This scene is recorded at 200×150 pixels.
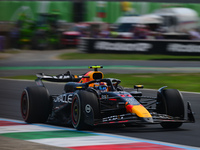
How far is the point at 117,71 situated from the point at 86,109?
12.9 metres

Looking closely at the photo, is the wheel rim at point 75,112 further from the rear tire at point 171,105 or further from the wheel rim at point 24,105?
the rear tire at point 171,105

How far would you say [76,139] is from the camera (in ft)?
22.4

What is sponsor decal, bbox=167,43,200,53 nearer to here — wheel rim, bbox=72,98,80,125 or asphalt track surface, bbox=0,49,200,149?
asphalt track surface, bbox=0,49,200,149

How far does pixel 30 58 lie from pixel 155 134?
2030 centimetres

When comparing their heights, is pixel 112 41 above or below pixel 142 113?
above

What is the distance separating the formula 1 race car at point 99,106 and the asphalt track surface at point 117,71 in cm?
24

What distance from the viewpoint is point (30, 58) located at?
89.0 feet

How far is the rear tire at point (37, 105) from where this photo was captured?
857 cm

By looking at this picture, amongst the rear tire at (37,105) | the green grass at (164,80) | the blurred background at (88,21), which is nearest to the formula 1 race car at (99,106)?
the rear tire at (37,105)

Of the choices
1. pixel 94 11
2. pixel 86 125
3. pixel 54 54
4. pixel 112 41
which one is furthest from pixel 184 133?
pixel 94 11

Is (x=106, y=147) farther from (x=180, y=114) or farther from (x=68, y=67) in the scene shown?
(x=68, y=67)

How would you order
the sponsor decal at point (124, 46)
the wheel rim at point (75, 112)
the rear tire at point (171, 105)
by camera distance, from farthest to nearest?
the sponsor decal at point (124, 46) < the rear tire at point (171, 105) < the wheel rim at point (75, 112)

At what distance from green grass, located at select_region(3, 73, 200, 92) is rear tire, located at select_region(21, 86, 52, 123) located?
269 inches

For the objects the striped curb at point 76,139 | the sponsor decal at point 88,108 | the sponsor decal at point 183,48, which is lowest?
the striped curb at point 76,139
